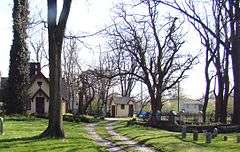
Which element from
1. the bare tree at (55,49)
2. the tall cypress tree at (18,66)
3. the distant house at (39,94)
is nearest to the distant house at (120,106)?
the distant house at (39,94)

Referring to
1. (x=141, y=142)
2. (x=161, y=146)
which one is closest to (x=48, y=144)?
(x=161, y=146)

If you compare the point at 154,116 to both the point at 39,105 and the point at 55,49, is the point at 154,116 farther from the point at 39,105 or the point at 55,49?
the point at 55,49

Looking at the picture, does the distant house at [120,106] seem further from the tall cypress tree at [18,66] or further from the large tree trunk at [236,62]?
the large tree trunk at [236,62]

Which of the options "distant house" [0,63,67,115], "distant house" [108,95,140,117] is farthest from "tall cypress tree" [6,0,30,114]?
"distant house" [108,95,140,117]

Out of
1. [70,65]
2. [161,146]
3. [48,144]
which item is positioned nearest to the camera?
[48,144]

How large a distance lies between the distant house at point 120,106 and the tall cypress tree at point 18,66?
3495cm

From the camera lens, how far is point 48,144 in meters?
21.3

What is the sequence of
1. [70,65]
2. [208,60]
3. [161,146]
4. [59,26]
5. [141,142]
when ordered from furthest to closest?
[70,65] → [208,60] → [141,142] → [59,26] → [161,146]

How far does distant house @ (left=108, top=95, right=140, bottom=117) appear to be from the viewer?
87.6m

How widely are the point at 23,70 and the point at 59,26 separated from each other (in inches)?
1149

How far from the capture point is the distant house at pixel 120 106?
87562mm

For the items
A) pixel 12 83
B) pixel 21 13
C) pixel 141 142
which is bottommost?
pixel 141 142

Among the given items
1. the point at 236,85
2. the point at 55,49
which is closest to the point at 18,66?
the point at 236,85

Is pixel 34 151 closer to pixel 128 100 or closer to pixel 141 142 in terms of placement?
pixel 141 142
